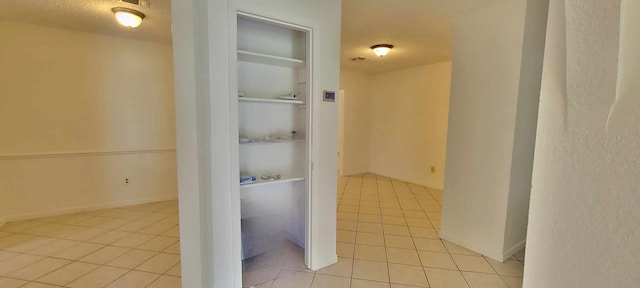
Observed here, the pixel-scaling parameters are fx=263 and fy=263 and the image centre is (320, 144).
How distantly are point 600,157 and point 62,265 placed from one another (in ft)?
11.4

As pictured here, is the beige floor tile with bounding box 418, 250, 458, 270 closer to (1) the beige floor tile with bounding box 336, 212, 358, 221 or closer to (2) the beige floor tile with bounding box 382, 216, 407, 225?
(2) the beige floor tile with bounding box 382, 216, 407, 225

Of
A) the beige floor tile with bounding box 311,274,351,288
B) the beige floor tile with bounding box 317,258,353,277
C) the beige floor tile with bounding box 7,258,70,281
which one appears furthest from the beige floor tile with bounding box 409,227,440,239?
the beige floor tile with bounding box 7,258,70,281

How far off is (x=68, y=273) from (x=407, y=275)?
284 cm

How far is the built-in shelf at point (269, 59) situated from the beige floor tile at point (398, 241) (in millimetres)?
2019

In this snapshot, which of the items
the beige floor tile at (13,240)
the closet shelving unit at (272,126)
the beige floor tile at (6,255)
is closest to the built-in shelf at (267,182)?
the closet shelving unit at (272,126)

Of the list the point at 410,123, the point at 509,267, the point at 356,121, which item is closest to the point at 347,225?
the point at 509,267

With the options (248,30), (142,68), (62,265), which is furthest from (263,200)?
(142,68)

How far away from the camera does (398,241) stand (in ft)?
9.30

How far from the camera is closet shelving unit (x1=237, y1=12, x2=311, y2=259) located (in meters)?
2.18

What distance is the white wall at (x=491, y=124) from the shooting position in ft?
7.56

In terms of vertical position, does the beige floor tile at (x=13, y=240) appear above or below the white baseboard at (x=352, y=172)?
below

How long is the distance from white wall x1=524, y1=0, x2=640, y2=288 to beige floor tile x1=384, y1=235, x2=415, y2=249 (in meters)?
2.34

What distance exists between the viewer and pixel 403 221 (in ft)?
11.2

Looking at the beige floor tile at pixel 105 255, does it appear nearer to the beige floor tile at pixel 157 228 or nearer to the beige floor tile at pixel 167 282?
the beige floor tile at pixel 157 228
